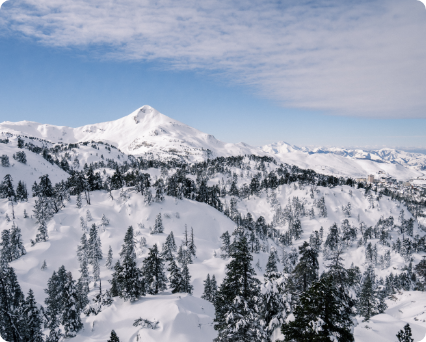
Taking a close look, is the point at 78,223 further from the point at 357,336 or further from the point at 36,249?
the point at 357,336

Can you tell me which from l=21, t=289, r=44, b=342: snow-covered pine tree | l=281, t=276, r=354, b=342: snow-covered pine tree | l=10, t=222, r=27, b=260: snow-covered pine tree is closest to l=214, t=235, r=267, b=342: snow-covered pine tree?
l=281, t=276, r=354, b=342: snow-covered pine tree

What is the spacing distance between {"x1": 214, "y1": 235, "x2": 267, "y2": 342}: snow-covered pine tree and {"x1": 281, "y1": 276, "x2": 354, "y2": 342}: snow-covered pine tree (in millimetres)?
5201

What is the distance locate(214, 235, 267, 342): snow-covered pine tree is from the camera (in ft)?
61.5

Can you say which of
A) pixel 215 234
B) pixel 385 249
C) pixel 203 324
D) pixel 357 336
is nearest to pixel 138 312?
pixel 203 324

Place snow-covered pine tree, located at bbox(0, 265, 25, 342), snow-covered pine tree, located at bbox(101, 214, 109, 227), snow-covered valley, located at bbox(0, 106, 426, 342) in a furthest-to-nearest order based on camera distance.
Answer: snow-covered pine tree, located at bbox(101, 214, 109, 227) < snow-covered valley, located at bbox(0, 106, 426, 342) < snow-covered pine tree, located at bbox(0, 265, 25, 342)

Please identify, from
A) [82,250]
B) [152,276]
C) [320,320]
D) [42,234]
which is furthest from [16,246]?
[320,320]

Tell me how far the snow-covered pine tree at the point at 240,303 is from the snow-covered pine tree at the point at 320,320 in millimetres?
5201

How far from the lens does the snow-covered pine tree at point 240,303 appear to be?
18734 mm

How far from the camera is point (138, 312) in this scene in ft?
117

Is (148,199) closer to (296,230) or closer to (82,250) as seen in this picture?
(82,250)

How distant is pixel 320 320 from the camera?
531 inches

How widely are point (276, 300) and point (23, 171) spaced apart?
630 ft

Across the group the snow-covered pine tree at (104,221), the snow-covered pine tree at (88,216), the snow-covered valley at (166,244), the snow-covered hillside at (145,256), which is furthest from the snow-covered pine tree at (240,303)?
the snow-covered pine tree at (88,216)

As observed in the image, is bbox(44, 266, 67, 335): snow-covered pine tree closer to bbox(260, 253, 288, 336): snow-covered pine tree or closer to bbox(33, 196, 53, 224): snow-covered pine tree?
bbox(33, 196, 53, 224): snow-covered pine tree
